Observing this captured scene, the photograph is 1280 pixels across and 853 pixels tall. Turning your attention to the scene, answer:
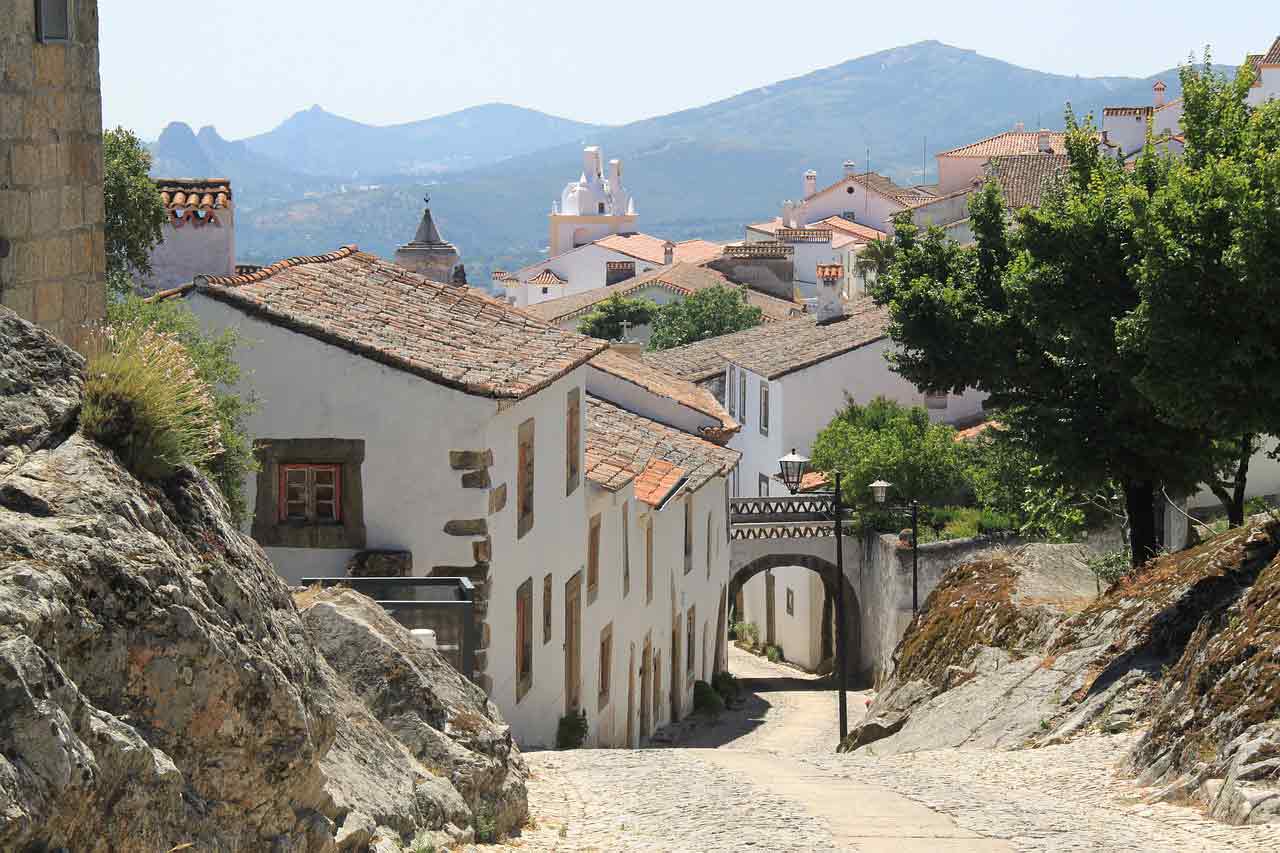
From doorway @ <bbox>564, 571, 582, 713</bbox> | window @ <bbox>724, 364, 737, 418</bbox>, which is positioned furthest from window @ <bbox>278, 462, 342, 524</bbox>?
window @ <bbox>724, 364, 737, 418</bbox>

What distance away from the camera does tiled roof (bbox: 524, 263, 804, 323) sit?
9256cm

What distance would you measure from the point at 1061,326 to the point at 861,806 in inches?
331

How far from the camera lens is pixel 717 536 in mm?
40969

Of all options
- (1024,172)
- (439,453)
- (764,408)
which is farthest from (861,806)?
(1024,172)

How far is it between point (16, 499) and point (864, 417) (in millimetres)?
42289

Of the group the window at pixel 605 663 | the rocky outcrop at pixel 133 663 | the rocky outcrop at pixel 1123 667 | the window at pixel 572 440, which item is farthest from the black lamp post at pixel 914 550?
the rocky outcrop at pixel 133 663

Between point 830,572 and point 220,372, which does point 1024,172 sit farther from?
point 220,372

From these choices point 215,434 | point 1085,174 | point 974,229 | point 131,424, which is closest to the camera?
point 131,424

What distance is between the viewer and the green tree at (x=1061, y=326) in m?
19.8

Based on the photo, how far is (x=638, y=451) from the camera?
3272 centimetres

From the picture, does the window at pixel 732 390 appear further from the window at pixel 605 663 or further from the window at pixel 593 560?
the window at pixel 593 560

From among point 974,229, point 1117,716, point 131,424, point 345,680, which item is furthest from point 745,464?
point 131,424

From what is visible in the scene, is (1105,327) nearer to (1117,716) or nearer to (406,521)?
(1117,716)

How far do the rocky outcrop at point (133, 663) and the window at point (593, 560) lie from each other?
17.9m
